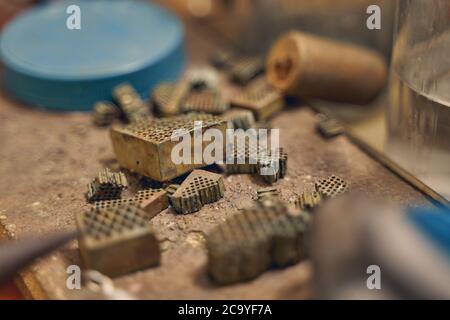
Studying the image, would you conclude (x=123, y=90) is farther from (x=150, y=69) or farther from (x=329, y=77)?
(x=329, y=77)

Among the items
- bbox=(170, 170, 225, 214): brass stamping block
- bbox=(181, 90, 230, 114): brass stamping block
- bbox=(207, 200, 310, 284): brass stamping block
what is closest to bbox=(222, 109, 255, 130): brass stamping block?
bbox=(181, 90, 230, 114): brass stamping block

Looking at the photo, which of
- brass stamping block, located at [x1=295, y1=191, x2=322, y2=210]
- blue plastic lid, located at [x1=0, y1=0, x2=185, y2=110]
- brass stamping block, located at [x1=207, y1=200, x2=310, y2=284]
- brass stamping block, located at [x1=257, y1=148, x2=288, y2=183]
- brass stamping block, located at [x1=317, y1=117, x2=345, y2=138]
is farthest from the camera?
blue plastic lid, located at [x1=0, y1=0, x2=185, y2=110]

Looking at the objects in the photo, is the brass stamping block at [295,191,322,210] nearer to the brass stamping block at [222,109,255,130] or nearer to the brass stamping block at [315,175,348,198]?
the brass stamping block at [315,175,348,198]

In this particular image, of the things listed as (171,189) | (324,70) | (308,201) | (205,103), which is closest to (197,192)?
(171,189)

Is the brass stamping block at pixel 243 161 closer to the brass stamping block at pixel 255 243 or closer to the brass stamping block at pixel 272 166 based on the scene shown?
the brass stamping block at pixel 272 166

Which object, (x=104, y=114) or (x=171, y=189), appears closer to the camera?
(x=171, y=189)

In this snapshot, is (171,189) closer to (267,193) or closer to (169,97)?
(267,193)
